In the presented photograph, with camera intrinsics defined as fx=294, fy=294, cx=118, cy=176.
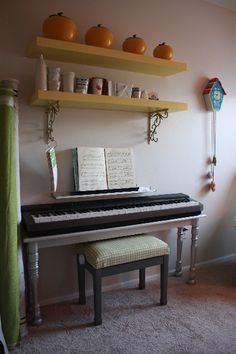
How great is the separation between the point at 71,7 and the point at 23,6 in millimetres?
336

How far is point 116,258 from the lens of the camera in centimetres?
190

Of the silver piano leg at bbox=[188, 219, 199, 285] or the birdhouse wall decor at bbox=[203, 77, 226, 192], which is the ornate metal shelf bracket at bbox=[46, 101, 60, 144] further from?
the birdhouse wall decor at bbox=[203, 77, 226, 192]

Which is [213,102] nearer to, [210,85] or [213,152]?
[210,85]

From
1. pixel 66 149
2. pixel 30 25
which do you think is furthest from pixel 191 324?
pixel 30 25

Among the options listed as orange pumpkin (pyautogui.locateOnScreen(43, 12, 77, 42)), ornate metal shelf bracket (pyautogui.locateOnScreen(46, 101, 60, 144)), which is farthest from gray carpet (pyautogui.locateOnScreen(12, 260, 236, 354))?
orange pumpkin (pyautogui.locateOnScreen(43, 12, 77, 42))

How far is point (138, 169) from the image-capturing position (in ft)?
8.03

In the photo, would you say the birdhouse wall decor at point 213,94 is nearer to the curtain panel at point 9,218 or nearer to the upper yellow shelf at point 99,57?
the upper yellow shelf at point 99,57

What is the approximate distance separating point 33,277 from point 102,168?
2.88 feet

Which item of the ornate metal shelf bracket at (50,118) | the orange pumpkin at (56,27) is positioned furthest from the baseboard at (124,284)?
the orange pumpkin at (56,27)

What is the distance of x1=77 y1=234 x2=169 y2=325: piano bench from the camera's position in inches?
73.5

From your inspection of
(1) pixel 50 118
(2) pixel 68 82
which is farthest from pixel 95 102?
(1) pixel 50 118

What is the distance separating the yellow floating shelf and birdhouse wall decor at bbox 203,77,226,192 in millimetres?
557

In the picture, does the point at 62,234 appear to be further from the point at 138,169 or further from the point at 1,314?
the point at 138,169

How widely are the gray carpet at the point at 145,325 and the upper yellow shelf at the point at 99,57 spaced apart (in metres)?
1.76
